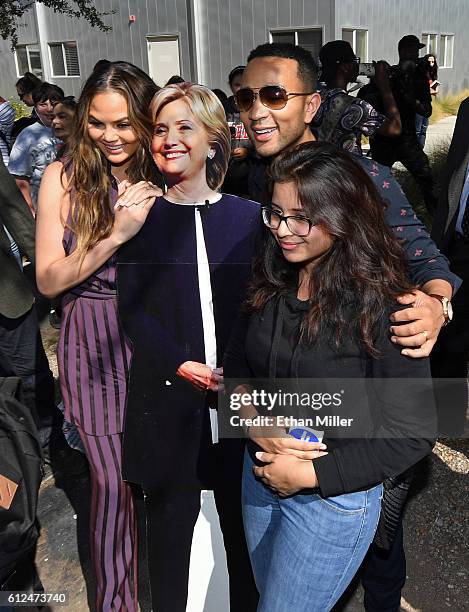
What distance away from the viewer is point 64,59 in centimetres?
2033

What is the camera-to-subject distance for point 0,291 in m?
2.98

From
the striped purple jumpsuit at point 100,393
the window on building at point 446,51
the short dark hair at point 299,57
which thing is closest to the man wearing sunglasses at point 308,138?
the short dark hair at point 299,57

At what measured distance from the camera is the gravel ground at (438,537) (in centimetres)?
254

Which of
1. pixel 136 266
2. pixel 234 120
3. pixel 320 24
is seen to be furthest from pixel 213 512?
pixel 320 24

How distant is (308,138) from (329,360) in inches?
38.6

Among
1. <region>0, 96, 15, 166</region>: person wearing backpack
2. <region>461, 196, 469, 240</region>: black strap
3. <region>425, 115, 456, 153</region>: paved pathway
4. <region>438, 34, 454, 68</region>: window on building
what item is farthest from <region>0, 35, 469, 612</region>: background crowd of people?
<region>438, 34, 454, 68</region>: window on building

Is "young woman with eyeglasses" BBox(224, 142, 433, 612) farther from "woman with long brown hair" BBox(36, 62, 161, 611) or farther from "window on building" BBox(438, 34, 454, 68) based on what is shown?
"window on building" BBox(438, 34, 454, 68)

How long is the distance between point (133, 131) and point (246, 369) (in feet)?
2.97

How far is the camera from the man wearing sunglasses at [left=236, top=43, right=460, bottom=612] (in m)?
1.95

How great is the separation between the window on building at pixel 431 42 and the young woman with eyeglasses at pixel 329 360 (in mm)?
20481

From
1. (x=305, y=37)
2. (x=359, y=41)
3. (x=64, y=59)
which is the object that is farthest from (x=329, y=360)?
(x=64, y=59)

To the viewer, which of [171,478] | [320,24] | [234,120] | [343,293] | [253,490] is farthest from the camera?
[320,24]

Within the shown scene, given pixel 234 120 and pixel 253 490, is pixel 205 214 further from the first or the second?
pixel 234 120

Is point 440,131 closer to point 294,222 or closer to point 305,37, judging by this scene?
point 305,37
